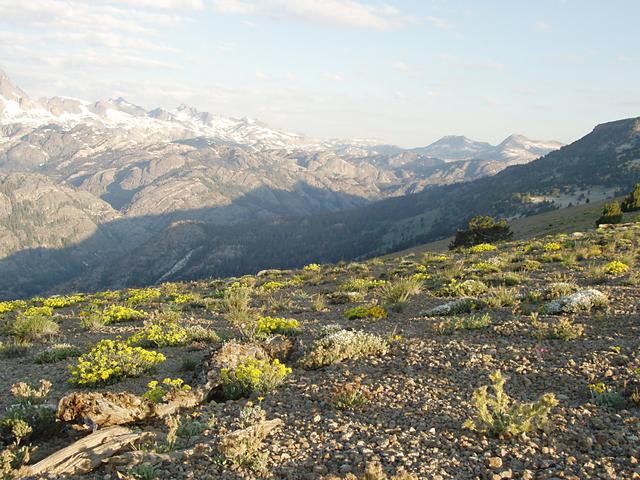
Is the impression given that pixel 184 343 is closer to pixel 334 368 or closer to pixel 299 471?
pixel 334 368

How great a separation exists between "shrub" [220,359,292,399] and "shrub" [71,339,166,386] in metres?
2.72

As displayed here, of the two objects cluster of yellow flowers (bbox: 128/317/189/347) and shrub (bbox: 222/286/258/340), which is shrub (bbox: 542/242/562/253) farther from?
cluster of yellow flowers (bbox: 128/317/189/347)

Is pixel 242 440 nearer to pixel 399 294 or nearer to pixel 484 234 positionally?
pixel 399 294

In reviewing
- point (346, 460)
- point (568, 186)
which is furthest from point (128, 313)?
point (568, 186)

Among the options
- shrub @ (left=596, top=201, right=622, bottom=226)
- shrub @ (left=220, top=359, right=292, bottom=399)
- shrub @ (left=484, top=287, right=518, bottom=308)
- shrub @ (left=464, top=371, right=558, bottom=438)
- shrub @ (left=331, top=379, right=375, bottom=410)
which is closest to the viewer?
shrub @ (left=464, top=371, right=558, bottom=438)

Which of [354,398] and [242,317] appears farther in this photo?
[242,317]

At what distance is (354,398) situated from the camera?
7.41 m

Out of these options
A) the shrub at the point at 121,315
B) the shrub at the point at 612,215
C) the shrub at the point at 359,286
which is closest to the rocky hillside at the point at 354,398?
the shrub at the point at 121,315

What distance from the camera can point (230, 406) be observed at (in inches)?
305

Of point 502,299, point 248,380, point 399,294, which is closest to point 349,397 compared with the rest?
point 248,380

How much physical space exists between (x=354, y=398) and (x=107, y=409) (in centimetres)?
388

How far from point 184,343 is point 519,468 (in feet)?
31.9

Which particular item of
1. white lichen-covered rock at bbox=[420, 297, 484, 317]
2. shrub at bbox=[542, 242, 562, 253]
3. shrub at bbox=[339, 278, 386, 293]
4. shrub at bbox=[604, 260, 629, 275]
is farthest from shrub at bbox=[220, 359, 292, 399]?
shrub at bbox=[542, 242, 562, 253]

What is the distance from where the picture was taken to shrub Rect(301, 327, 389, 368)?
31.6ft
